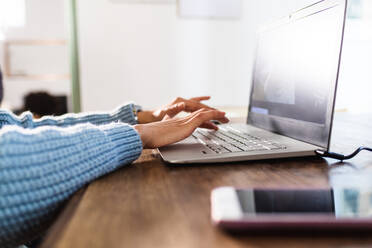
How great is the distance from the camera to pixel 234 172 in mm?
477

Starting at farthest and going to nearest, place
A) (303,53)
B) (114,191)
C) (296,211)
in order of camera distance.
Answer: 1. (303,53)
2. (114,191)
3. (296,211)

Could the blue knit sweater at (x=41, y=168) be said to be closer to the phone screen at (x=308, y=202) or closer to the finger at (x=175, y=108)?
the phone screen at (x=308, y=202)

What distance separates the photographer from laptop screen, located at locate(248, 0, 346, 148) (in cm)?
58

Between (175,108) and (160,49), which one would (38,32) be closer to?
(160,49)

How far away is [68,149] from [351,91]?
1574 millimetres

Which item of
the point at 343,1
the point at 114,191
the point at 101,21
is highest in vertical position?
the point at 101,21

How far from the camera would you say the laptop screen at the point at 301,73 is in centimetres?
58

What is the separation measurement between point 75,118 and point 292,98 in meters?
0.54

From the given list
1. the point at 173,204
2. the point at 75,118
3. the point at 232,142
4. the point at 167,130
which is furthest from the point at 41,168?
the point at 75,118

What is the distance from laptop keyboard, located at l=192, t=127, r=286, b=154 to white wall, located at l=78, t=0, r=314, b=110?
137 centimetres

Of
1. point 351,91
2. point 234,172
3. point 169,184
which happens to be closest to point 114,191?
point 169,184

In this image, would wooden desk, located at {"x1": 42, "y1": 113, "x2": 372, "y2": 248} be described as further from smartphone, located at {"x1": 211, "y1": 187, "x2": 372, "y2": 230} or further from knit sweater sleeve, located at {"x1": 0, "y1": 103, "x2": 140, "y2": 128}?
knit sweater sleeve, located at {"x1": 0, "y1": 103, "x2": 140, "y2": 128}

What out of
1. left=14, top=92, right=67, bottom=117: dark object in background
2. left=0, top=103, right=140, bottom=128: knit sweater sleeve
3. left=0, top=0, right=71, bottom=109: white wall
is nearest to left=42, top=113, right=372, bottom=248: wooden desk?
left=0, top=103, right=140, bottom=128: knit sweater sleeve

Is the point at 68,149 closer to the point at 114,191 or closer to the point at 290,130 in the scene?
the point at 114,191
